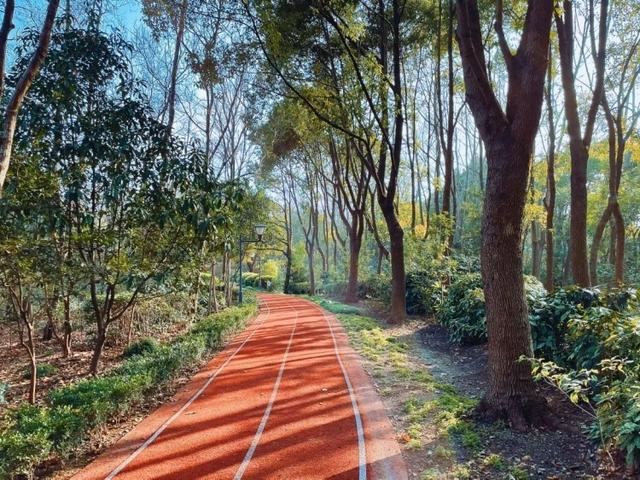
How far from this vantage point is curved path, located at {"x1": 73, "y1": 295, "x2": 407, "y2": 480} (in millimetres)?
3711

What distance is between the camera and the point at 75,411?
4.10m

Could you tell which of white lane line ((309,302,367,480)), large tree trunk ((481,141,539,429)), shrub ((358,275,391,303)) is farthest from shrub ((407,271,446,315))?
large tree trunk ((481,141,539,429))

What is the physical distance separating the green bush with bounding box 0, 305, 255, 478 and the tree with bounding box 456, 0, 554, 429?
4.29 meters

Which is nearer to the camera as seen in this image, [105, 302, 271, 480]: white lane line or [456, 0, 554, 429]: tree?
[105, 302, 271, 480]: white lane line

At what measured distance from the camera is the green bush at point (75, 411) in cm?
334

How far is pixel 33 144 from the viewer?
5.18 meters

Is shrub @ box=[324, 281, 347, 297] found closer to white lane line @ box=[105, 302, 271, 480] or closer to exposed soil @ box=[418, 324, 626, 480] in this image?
white lane line @ box=[105, 302, 271, 480]

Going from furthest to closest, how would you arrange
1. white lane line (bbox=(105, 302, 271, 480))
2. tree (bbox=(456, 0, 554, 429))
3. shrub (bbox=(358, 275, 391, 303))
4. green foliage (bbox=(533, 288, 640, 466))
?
shrub (bbox=(358, 275, 391, 303)) → tree (bbox=(456, 0, 554, 429)) → white lane line (bbox=(105, 302, 271, 480)) → green foliage (bbox=(533, 288, 640, 466))

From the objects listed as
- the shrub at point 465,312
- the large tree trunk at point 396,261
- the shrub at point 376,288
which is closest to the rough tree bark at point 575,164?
the shrub at point 465,312

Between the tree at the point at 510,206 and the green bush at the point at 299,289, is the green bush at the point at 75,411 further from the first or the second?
the green bush at the point at 299,289

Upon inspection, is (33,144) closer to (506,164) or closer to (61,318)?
(506,164)

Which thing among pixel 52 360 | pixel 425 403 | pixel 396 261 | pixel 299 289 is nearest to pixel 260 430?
pixel 425 403

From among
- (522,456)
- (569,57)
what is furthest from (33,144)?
(569,57)

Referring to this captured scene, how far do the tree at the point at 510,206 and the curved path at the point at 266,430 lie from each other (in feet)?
4.69
